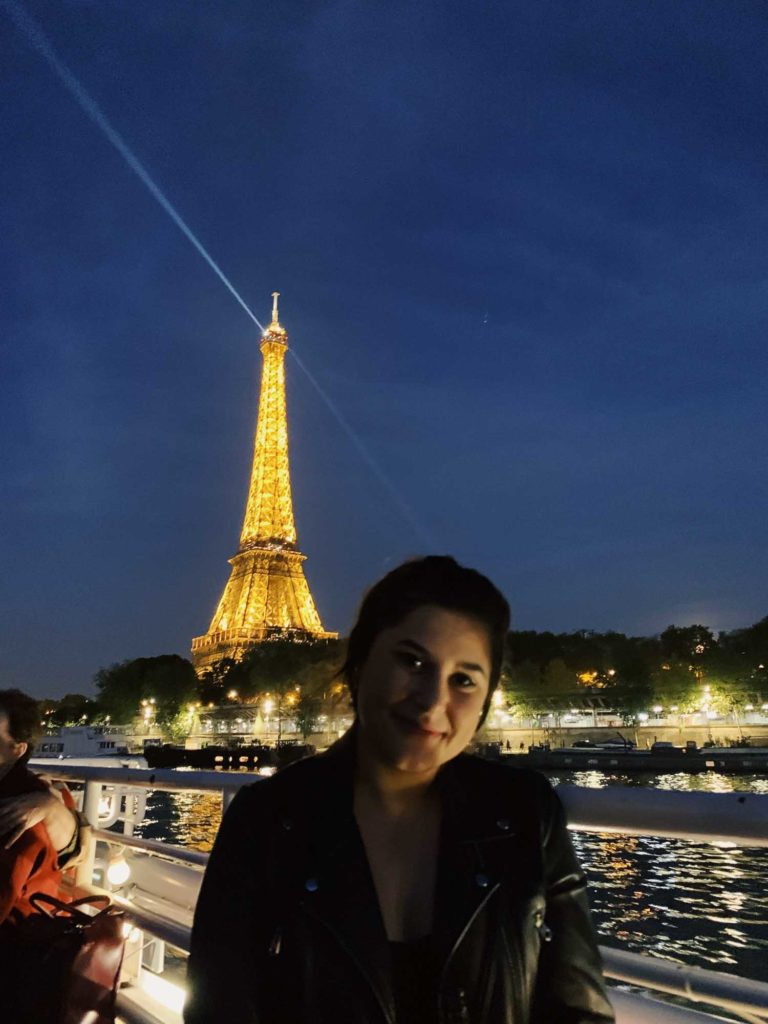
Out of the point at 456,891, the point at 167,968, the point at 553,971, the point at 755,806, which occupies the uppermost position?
the point at 755,806

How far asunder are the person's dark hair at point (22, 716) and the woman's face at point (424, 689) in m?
2.37

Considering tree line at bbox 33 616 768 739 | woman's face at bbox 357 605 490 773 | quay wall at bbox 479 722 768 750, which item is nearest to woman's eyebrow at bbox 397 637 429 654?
woman's face at bbox 357 605 490 773

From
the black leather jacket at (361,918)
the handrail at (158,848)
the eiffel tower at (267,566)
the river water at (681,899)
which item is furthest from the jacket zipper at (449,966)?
the eiffel tower at (267,566)

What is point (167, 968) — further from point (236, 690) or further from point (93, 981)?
point (236, 690)

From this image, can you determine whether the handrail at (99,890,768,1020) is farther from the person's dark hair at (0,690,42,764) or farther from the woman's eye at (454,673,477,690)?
the person's dark hair at (0,690,42,764)

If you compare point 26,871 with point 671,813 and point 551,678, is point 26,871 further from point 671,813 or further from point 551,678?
point 551,678

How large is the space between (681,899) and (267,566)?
2542 inches

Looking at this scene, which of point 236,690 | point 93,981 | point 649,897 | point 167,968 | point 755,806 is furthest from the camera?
point 236,690

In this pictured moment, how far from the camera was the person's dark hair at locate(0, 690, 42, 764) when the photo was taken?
3531mm

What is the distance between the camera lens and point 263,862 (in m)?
1.60

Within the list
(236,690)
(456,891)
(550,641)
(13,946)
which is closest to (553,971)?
(456,891)

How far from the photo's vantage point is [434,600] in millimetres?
1819

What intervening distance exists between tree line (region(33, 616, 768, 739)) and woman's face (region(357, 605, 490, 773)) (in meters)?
49.6

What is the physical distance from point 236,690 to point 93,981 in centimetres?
7155
